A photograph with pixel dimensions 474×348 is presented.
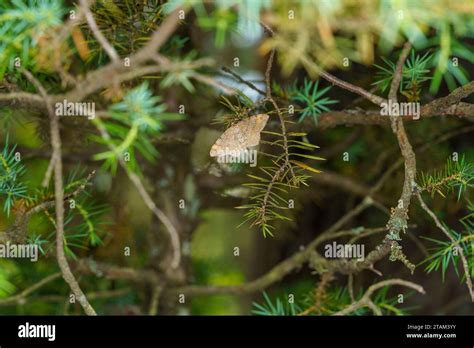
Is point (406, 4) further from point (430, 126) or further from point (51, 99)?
point (430, 126)

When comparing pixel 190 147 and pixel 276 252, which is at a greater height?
pixel 190 147

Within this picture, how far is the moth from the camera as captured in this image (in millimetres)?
641

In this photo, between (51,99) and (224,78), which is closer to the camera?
(51,99)

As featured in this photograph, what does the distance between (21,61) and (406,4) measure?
385 mm

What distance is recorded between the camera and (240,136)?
0.65 m

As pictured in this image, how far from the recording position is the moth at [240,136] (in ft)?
2.10

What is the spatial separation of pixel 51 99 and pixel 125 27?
0.46 ft

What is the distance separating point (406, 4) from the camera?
1.69 feet

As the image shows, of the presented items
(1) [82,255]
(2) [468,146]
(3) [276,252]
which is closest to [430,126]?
(2) [468,146]
